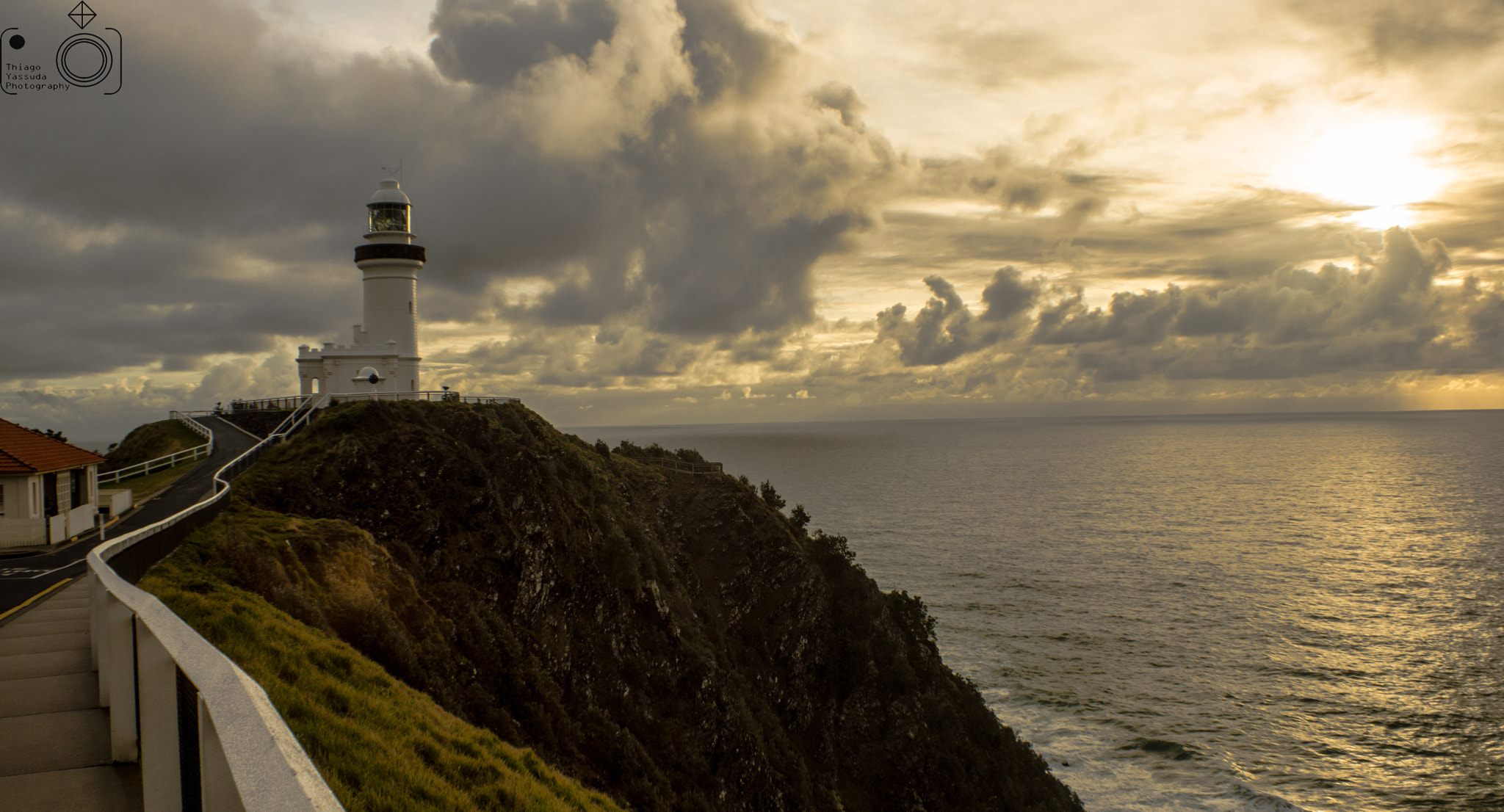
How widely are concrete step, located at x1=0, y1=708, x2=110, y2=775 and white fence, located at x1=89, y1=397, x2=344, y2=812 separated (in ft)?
0.81

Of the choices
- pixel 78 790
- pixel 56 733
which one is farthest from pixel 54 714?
pixel 78 790

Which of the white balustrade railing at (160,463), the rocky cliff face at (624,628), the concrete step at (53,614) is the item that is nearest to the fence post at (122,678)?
the concrete step at (53,614)

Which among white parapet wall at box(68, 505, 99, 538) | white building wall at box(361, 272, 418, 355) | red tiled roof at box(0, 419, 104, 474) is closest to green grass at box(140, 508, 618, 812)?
white parapet wall at box(68, 505, 99, 538)

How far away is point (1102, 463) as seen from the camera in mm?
173125

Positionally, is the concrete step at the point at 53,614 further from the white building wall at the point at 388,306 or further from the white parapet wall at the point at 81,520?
the white building wall at the point at 388,306

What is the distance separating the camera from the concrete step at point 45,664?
30.6 feet

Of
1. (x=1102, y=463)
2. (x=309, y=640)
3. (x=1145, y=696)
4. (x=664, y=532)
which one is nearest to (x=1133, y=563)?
(x=1145, y=696)

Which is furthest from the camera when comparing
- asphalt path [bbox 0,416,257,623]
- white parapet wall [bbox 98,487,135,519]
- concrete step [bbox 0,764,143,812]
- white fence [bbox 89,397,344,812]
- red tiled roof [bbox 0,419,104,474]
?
white parapet wall [bbox 98,487,135,519]

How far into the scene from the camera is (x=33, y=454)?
877 inches

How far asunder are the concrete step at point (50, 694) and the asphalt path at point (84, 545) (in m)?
5.41

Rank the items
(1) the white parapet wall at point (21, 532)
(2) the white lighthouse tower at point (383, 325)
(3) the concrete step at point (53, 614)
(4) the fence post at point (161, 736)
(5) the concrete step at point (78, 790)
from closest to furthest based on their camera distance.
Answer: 1. (4) the fence post at point (161, 736)
2. (5) the concrete step at point (78, 790)
3. (3) the concrete step at point (53, 614)
4. (1) the white parapet wall at point (21, 532)
5. (2) the white lighthouse tower at point (383, 325)

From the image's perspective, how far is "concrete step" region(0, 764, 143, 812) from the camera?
20.0 ft

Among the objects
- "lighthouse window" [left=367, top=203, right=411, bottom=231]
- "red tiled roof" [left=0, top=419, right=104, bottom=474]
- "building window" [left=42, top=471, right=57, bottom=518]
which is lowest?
"building window" [left=42, top=471, right=57, bottom=518]

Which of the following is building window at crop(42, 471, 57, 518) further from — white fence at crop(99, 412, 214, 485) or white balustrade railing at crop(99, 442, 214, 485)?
white balustrade railing at crop(99, 442, 214, 485)
